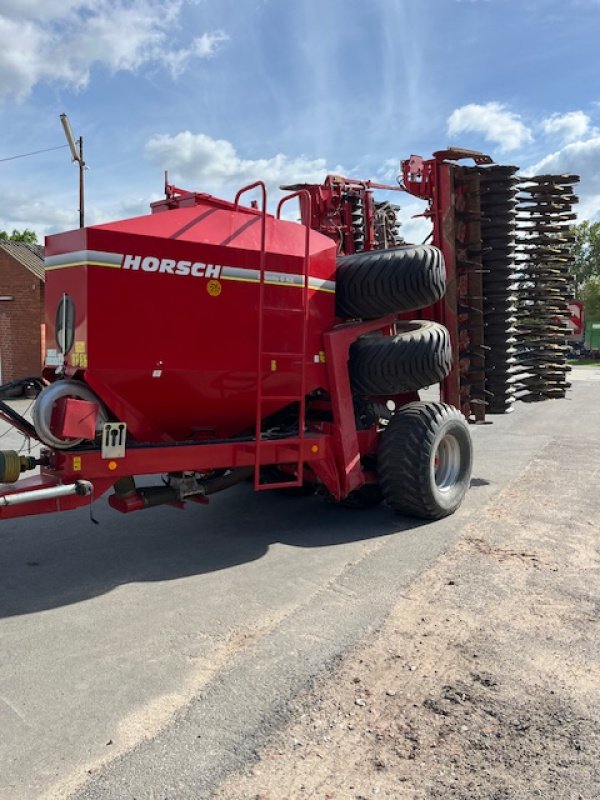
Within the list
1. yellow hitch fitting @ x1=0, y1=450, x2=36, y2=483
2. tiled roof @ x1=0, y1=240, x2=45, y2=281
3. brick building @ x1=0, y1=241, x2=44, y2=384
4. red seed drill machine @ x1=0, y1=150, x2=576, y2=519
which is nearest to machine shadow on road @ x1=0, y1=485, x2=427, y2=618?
red seed drill machine @ x1=0, y1=150, x2=576, y2=519

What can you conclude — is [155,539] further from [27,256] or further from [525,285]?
[27,256]

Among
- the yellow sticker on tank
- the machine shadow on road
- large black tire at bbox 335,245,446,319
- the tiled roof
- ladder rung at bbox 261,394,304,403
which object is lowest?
the machine shadow on road

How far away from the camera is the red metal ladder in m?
5.12

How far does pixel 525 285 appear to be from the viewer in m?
7.77

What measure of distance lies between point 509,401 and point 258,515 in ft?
10.0

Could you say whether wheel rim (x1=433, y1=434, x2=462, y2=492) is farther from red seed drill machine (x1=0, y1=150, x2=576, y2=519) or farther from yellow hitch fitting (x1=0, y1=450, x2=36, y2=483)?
yellow hitch fitting (x1=0, y1=450, x2=36, y2=483)

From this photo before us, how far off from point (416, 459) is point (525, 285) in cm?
301

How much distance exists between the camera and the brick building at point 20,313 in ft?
61.8

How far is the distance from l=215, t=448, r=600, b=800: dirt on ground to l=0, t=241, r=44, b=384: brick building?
1646 cm

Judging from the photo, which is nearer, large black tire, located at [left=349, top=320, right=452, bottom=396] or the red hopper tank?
the red hopper tank

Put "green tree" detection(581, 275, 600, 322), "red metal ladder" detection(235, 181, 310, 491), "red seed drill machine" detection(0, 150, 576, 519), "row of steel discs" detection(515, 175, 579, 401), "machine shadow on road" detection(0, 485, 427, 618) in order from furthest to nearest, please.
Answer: "green tree" detection(581, 275, 600, 322)
"row of steel discs" detection(515, 175, 579, 401)
"red metal ladder" detection(235, 181, 310, 491)
"machine shadow on road" detection(0, 485, 427, 618)
"red seed drill machine" detection(0, 150, 576, 519)

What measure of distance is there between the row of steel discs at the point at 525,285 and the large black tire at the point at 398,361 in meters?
1.62

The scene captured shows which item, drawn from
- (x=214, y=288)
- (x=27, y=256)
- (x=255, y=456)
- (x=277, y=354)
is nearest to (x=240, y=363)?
(x=277, y=354)

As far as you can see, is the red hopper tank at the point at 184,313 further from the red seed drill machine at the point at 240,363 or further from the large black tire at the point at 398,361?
the large black tire at the point at 398,361
